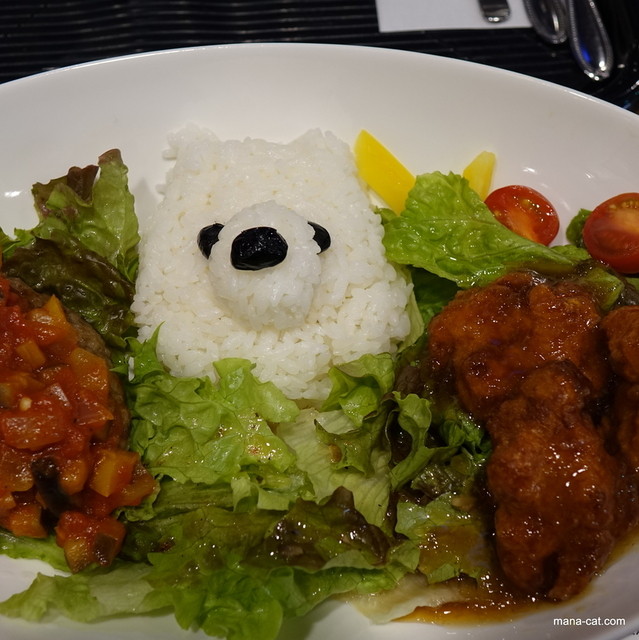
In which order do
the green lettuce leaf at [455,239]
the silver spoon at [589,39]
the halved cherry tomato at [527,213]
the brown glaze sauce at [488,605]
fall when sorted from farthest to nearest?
the silver spoon at [589,39] < the halved cherry tomato at [527,213] < the green lettuce leaf at [455,239] < the brown glaze sauce at [488,605]

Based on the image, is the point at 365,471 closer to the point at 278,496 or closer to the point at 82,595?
the point at 278,496

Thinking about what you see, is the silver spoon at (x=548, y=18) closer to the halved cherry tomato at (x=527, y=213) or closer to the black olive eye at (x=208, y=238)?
the halved cherry tomato at (x=527, y=213)

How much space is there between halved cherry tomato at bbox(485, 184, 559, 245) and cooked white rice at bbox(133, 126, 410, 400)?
2.37 feet

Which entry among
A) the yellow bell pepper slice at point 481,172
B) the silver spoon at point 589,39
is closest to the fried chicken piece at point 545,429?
the yellow bell pepper slice at point 481,172

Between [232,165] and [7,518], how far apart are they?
88.2 inches

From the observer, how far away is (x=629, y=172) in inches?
138

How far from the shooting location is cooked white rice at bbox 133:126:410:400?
10.5 ft

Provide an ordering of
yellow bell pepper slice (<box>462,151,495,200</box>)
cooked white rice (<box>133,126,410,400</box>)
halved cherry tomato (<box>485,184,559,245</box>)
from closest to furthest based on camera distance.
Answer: cooked white rice (<box>133,126,410,400</box>) → halved cherry tomato (<box>485,184,559,245</box>) → yellow bell pepper slice (<box>462,151,495,200</box>)

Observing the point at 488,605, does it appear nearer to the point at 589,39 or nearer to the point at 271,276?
the point at 271,276

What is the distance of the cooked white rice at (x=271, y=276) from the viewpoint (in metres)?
3.21

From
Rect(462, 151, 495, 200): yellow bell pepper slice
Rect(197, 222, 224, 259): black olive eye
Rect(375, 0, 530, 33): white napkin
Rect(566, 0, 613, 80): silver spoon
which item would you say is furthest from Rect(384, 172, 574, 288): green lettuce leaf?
Rect(375, 0, 530, 33): white napkin

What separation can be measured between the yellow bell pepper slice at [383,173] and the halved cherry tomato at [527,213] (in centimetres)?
56

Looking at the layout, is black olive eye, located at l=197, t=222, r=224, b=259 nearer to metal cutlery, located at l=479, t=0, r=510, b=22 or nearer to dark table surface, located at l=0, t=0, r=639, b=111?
dark table surface, located at l=0, t=0, r=639, b=111

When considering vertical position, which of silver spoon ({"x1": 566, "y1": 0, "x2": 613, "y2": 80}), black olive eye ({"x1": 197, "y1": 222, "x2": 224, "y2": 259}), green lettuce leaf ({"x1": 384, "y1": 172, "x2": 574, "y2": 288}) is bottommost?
green lettuce leaf ({"x1": 384, "y1": 172, "x2": 574, "y2": 288})
